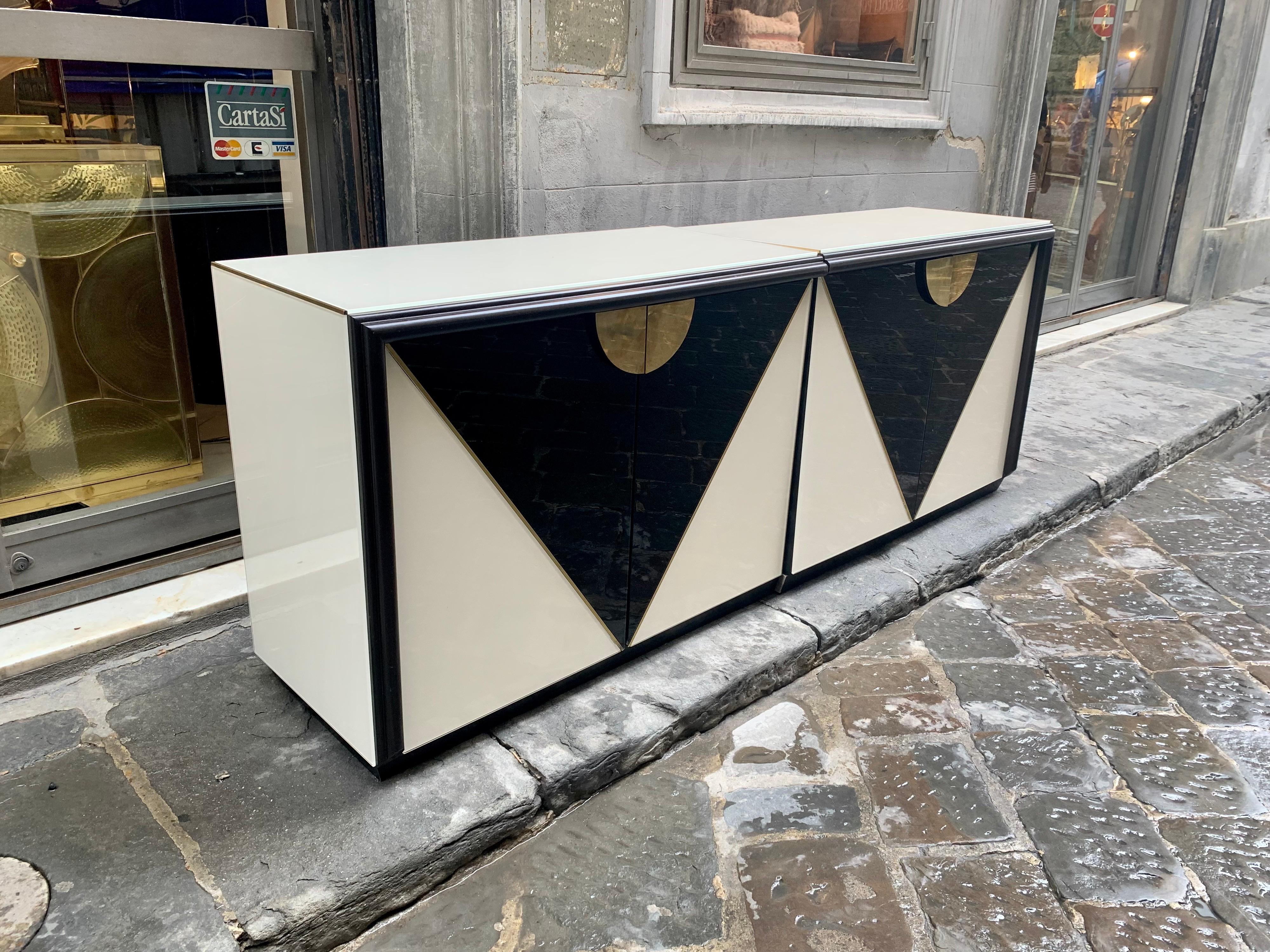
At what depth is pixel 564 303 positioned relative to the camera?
1953 mm

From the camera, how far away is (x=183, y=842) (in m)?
1.84

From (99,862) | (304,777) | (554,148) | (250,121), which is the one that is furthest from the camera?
(554,148)

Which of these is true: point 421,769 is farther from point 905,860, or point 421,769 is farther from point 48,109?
point 48,109

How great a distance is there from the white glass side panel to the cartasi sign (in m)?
0.79

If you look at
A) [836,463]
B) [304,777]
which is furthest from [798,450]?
[304,777]

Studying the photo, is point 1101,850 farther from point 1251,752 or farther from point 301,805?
point 301,805

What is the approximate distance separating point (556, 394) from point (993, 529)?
2.06 m

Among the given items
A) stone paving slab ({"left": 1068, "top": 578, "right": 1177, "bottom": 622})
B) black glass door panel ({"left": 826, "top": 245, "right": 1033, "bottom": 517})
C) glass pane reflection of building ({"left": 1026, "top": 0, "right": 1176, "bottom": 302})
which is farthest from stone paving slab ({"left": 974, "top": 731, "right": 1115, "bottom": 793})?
glass pane reflection of building ({"left": 1026, "top": 0, "right": 1176, "bottom": 302})

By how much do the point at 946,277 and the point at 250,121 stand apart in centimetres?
214

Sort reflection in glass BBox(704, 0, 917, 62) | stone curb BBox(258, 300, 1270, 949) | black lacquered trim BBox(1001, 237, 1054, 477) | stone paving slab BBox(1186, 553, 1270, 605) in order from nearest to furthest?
1. stone curb BBox(258, 300, 1270, 949)
2. stone paving slab BBox(1186, 553, 1270, 605)
3. black lacquered trim BBox(1001, 237, 1054, 477)
4. reflection in glass BBox(704, 0, 917, 62)

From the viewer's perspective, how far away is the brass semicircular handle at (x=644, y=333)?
81.9 inches

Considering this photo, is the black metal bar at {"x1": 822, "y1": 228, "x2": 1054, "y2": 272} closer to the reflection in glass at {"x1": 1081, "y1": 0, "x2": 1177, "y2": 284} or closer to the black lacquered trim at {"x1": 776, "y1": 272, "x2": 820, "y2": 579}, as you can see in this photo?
the black lacquered trim at {"x1": 776, "y1": 272, "x2": 820, "y2": 579}

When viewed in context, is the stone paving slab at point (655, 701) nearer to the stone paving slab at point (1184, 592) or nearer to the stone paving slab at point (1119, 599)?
the stone paving slab at point (1119, 599)

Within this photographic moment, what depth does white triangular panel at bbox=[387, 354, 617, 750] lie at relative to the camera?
1.85 meters
